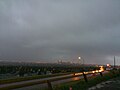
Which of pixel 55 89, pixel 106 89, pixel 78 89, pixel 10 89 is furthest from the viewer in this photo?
pixel 106 89

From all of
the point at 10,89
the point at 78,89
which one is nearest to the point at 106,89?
the point at 78,89

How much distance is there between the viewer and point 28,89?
21.3 meters

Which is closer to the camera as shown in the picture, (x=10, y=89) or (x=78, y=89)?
(x=10, y=89)

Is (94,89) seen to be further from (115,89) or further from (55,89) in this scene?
(55,89)

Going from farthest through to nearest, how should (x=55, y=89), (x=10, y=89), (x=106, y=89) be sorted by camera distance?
1. (x=106, y=89)
2. (x=55, y=89)
3. (x=10, y=89)

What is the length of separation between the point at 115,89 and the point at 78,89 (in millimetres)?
3518

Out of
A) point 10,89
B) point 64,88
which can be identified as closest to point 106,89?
point 64,88

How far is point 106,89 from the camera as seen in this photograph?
2044cm

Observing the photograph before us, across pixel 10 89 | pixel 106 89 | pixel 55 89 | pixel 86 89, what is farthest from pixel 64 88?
pixel 10 89

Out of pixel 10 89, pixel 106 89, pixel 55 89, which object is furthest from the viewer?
pixel 106 89

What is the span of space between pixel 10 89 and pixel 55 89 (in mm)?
6488

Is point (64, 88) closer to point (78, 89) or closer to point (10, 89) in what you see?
point (78, 89)

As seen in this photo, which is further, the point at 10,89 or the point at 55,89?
the point at 55,89

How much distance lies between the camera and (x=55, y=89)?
1756 cm
